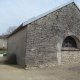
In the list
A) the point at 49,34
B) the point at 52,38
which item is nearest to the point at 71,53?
the point at 52,38

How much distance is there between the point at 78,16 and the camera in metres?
14.5

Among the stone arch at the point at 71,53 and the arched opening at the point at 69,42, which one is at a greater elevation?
the arched opening at the point at 69,42

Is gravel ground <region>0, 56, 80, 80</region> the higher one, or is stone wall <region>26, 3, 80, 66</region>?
stone wall <region>26, 3, 80, 66</region>

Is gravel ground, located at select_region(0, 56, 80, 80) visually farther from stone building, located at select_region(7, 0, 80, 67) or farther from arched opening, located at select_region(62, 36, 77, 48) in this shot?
arched opening, located at select_region(62, 36, 77, 48)

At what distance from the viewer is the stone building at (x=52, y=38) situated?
1221 cm

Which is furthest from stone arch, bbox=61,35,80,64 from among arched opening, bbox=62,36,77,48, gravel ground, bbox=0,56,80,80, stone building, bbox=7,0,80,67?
gravel ground, bbox=0,56,80,80

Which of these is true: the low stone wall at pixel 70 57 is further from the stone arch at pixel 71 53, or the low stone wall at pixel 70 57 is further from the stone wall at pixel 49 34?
the stone wall at pixel 49 34

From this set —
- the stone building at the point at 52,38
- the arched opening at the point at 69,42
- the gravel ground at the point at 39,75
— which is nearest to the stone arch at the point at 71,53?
the stone building at the point at 52,38

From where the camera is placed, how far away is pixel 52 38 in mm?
12969

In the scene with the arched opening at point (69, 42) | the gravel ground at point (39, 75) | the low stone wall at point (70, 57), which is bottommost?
the gravel ground at point (39, 75)

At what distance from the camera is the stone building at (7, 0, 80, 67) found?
40.1 ft

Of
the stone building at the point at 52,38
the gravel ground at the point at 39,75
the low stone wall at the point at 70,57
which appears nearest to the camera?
the gravel ground at the point at 39,75

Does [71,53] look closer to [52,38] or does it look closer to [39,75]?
[52,38]

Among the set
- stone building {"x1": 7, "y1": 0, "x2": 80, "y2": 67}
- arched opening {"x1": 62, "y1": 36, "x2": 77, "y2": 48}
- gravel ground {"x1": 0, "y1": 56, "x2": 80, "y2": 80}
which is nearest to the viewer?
gravel ground {"x1": 0, "y1": 56, "x2": 80, "y2": 80}
